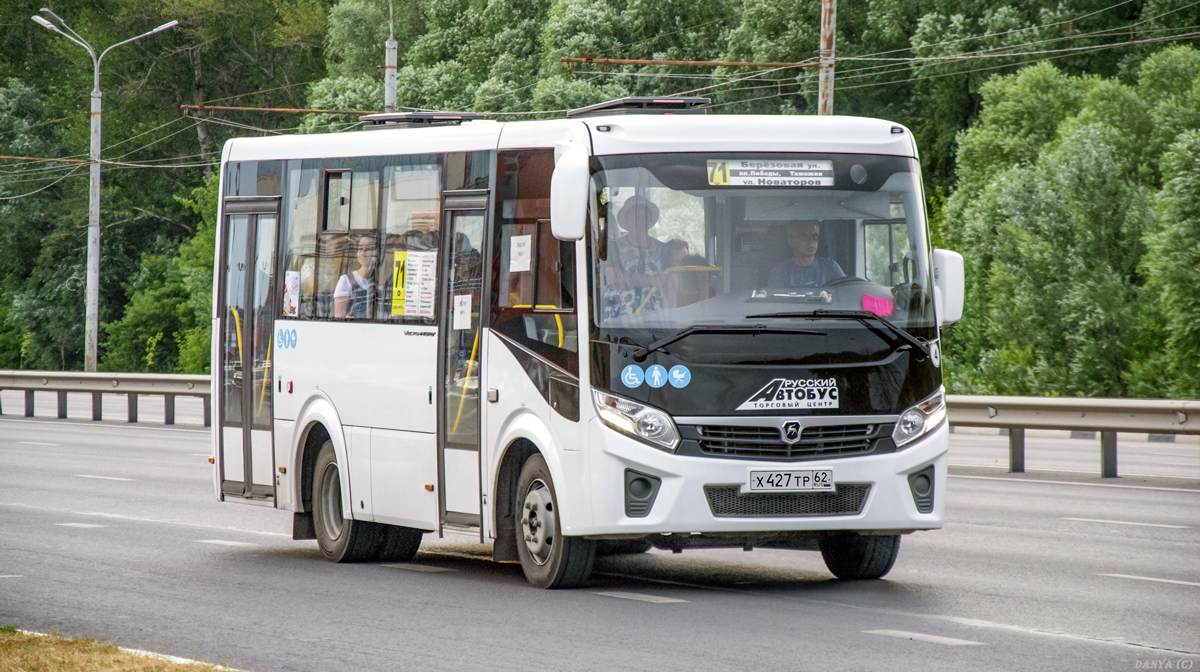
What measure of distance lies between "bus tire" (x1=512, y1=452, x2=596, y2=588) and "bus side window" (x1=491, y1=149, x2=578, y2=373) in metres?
0.70

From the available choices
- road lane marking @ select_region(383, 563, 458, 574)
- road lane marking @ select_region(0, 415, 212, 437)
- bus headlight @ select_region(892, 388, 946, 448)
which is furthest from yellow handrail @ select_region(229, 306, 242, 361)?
road lane marking @ select_region(0, 415, 212, 437)

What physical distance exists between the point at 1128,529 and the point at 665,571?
4239 mm

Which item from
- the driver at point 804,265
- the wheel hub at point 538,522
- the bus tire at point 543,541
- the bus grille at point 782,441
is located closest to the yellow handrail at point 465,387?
the bus tire at point 543,541

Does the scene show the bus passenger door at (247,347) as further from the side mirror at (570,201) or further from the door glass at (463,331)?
the side mirror at (570,201)

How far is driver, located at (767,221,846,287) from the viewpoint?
10070mm

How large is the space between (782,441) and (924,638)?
1630mm

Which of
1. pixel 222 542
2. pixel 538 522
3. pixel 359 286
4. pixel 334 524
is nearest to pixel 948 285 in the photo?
pixel 538 522

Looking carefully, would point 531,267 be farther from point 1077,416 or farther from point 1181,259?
point 1181,259

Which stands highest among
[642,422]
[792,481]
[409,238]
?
[409,238]

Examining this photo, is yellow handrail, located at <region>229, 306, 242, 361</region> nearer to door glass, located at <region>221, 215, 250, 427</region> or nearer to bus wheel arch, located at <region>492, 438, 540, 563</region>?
door glass, located at <region>221, 215, 250, 427</region>

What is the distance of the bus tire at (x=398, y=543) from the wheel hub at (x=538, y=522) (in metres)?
2.10

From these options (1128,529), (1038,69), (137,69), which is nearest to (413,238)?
(1128,529)

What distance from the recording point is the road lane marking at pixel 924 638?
27.5ft

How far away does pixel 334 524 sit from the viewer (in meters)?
12.6
